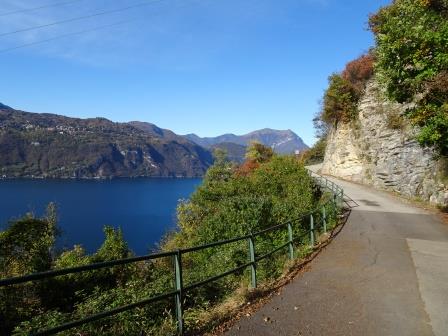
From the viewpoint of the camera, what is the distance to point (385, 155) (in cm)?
3238

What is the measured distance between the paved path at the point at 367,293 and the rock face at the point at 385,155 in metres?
11.1

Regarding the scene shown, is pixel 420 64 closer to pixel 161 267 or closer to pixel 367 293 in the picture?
pixel 367 293

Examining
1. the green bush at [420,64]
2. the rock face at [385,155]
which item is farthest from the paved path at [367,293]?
the rock face at [385,155]

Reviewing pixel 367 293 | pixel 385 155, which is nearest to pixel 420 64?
pixel 367 293

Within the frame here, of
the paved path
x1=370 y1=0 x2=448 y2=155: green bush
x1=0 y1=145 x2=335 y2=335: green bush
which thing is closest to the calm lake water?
x1=0 y1=145 x2=335 y2=335: green bush

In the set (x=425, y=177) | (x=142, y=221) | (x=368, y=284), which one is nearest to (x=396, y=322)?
(x=368, y=284)

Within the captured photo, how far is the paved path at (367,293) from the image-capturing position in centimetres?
651

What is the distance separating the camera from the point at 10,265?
869 inches

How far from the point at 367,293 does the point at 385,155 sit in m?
26.2

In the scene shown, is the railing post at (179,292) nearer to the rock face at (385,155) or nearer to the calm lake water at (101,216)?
the rock face at (385,155)

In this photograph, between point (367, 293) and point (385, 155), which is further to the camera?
point (385, 155)

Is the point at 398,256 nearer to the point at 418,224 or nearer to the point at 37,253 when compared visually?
the point at 418,224

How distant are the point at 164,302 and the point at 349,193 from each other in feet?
72.6

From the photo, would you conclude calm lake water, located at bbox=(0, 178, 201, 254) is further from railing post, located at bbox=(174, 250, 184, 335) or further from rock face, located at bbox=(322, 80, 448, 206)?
railing post, located at bbox=(174, 250, 184, 335)
